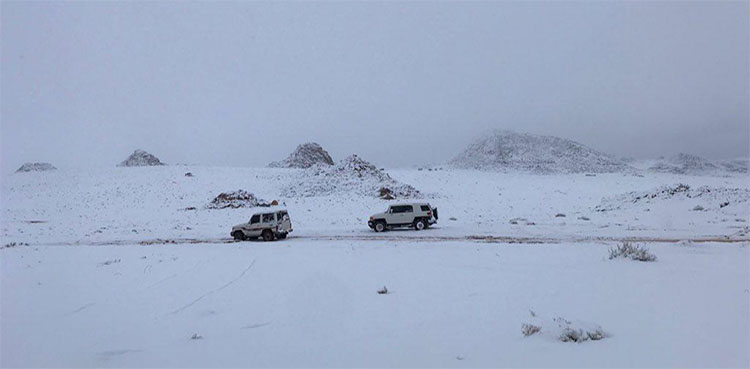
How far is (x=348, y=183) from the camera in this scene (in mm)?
48750

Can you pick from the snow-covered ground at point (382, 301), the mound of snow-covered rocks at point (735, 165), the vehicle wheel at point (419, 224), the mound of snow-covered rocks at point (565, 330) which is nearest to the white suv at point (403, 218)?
the vehicle wheel at point (419, 224)

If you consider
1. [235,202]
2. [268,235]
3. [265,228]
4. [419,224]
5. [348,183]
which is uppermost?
[348,183]

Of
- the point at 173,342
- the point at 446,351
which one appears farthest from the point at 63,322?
the point at 446,351

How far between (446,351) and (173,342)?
14.6 ft

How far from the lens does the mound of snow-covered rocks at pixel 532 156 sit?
78.3 m

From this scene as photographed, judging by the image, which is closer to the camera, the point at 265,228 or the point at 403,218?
the point at 265,228

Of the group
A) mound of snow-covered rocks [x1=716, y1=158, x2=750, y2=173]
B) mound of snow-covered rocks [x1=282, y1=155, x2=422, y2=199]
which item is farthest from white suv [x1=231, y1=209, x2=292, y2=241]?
mound of snow-covered rocks [x1=716, y1=158, x2=750, y2=173]

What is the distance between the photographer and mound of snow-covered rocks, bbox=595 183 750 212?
28.9 metres

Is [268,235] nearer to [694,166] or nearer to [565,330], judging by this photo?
[565,330]

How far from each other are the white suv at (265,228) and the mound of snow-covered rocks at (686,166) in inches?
3373

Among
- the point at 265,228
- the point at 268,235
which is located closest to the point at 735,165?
the point at 268,235

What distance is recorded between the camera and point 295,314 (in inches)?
322

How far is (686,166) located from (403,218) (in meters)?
93.2

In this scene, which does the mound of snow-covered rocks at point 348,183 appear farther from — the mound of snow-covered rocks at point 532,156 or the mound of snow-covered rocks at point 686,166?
the mound of snow-covered rocks at point 686,166
